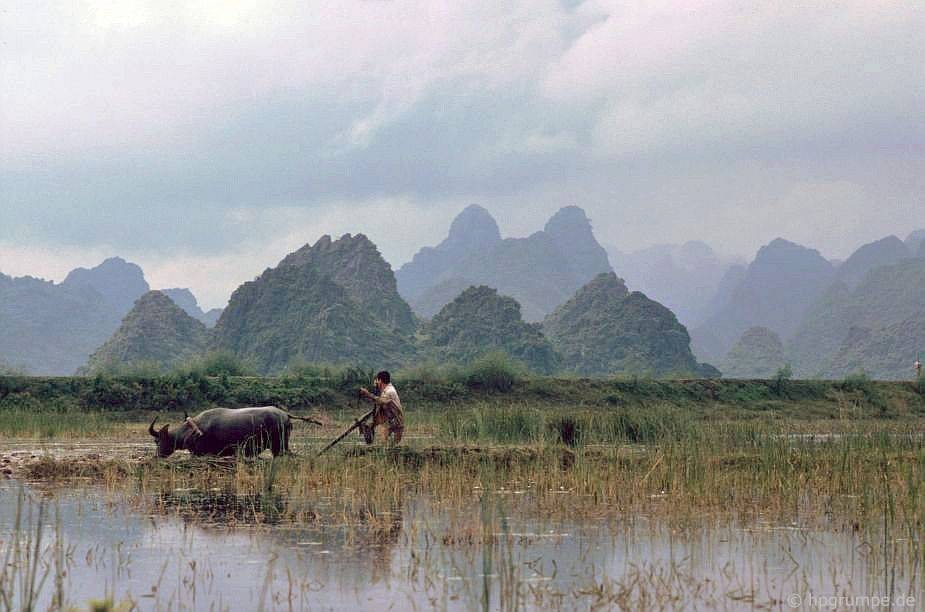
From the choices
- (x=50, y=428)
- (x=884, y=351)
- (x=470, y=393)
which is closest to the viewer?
(x=50, y=428)

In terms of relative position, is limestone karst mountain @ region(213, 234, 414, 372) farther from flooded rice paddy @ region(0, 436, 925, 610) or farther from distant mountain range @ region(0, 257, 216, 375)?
flooded rice paddy @ region(0, 436, 925, 610)

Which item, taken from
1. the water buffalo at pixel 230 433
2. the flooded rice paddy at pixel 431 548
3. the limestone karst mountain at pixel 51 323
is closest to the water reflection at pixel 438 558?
the flooded rice paddy at pixel 431 548

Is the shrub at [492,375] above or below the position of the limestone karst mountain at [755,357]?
below

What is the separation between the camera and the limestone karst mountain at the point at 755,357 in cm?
14675

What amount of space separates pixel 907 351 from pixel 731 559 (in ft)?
396

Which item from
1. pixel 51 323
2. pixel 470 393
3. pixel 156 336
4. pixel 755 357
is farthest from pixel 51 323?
pixel 470 393

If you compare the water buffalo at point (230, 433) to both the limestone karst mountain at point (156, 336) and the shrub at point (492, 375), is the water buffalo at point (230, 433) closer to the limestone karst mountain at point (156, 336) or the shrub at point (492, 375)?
the shrub at point (492, 375)

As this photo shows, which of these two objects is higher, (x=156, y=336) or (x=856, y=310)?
(x=856, y=310)

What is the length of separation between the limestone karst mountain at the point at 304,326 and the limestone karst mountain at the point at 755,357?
60.0m

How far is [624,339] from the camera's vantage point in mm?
104562

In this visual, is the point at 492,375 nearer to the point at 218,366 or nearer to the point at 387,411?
the point at 218,366

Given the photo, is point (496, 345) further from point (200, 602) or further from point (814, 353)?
point (814, 353)

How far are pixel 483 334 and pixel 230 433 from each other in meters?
79.1

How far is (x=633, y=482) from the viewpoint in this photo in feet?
40.1
